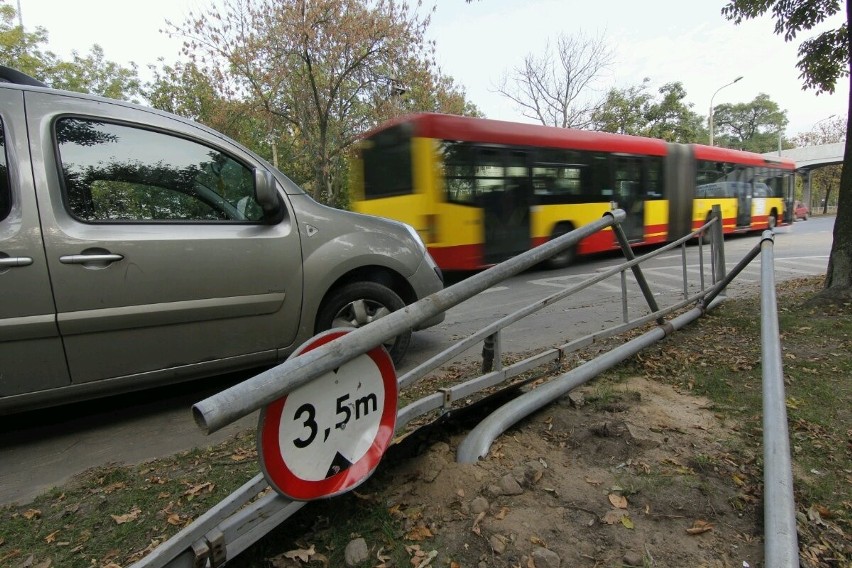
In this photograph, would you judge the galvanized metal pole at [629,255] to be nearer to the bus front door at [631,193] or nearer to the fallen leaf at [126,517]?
the fallen leaf at [126,517]

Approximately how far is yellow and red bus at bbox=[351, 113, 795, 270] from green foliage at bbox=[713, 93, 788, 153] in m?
64.7

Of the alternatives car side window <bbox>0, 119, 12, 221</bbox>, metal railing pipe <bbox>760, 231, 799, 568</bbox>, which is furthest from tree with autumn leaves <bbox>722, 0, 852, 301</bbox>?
car side window <bbox>0, 119, 12, 221</bbox>

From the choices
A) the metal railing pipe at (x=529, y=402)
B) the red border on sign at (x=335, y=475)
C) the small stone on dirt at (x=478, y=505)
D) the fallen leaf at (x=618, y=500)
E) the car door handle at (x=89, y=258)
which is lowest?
the fallen leaf at (x=618, y=500)

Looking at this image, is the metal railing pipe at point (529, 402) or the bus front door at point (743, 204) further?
the bus front door at point (743, 204)

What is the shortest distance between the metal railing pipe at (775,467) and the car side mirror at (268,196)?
2.97m

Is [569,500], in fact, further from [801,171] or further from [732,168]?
[801,171]

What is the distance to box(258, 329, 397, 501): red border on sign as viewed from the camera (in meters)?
1.39

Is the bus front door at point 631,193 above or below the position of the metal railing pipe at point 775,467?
above

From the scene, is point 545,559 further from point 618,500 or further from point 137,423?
point 137,423

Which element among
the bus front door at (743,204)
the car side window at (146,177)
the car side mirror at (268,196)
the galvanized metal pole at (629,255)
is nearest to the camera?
the car side window at (146,177)

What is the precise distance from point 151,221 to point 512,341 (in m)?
3.34

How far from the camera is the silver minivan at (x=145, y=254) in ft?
8.96

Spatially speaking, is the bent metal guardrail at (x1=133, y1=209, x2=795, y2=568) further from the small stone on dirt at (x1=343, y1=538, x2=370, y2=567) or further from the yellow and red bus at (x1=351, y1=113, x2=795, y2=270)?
the yellow and red bus at (x1=351, y1=113, x2=795, y2=270)

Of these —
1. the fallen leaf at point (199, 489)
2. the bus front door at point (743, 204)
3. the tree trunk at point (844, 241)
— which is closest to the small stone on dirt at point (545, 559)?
the fallen leaf at point (199, 489)
